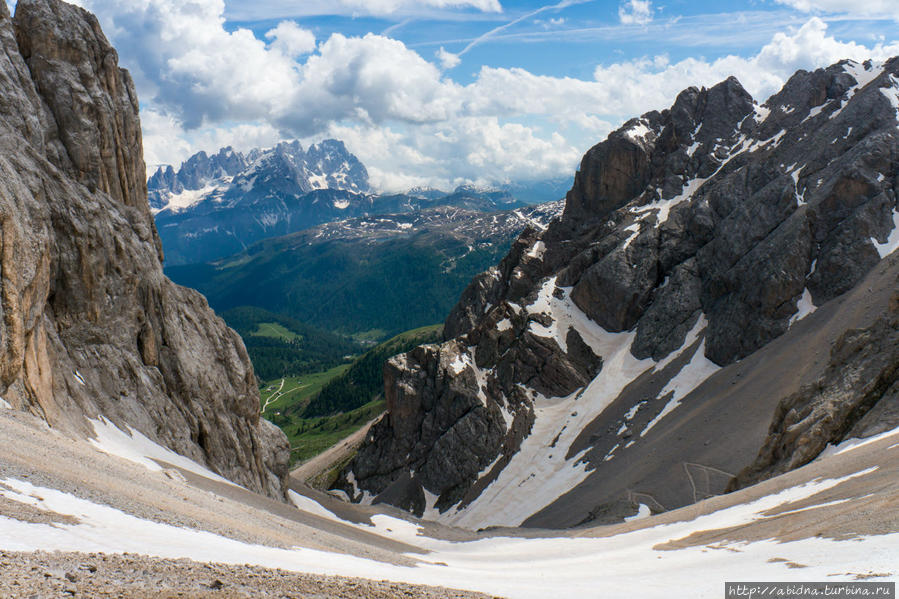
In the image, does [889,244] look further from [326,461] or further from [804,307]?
[326,461]

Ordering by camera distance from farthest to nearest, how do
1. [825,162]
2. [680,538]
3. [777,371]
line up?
1. [825,162]
2. [777,371]
3. [680,538]

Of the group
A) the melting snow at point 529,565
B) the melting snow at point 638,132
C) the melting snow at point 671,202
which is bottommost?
the melting snow at point 529,565

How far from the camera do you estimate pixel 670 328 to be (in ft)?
311

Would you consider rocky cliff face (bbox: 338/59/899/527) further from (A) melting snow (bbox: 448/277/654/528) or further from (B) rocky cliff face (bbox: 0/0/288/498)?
(B) rocky cliff face (bbox: 0/0/288/498)

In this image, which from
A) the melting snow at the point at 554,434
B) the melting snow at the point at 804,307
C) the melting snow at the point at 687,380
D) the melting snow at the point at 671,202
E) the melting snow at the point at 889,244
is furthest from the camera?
the melting snow at the point at 671,202

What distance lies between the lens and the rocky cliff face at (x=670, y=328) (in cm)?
6938

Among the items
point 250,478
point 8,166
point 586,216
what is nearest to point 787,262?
point 586,216

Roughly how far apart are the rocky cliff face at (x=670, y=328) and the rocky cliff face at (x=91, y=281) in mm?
38747

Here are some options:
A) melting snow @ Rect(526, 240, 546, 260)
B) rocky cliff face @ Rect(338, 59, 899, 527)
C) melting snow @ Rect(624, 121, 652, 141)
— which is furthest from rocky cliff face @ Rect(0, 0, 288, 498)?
melting snow @ Rect(624, 121, 652, 141)

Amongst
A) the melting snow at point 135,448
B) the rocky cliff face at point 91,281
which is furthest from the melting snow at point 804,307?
the melting snow at point 135,448

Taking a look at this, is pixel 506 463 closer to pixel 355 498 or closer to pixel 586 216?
pixel 355 498

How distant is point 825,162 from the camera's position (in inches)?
3580

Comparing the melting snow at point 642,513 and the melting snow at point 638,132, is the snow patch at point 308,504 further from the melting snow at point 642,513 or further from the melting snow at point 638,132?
the melting snow at point 638,132

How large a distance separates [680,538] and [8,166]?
48.0 m
